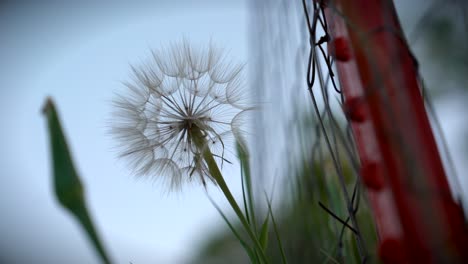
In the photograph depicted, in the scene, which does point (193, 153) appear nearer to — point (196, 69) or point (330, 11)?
point (196, 69)

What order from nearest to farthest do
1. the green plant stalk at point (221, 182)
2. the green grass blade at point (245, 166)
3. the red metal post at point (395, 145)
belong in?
the red metal post at point (395, 145), the green plant stalk at point (221, 182), the green grass blade at point (245, 166)

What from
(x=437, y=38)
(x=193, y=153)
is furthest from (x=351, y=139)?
(x=437, y=38)

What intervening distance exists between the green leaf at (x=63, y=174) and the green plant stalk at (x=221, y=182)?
245 millimetres

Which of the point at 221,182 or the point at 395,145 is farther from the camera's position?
the point at 221,182

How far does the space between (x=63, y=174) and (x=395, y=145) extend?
1.03 ft

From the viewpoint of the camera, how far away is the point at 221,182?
59 centimetres

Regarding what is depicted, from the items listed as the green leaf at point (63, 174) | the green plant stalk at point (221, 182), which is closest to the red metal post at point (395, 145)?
the green plant stalk at point (221, 182)

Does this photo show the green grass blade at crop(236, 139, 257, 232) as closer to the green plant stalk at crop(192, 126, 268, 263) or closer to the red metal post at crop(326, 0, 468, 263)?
the green plant stalk at crop(192, 126, 268, 263)

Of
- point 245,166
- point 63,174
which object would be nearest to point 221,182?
point 245,166

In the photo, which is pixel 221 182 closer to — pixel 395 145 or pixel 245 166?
pixel 245 166

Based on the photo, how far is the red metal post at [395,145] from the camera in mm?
334

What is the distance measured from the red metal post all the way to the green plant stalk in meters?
0.18

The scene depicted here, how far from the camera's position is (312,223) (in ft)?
3.05

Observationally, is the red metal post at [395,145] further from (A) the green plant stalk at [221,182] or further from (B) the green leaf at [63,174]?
(B) the green leaf at [63,174]
